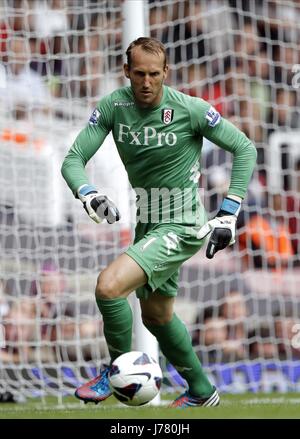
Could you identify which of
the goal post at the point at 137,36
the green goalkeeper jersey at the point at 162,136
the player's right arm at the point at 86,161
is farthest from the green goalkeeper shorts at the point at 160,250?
the goal post at the point at 137,36

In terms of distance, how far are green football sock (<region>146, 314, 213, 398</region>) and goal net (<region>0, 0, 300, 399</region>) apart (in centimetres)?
164

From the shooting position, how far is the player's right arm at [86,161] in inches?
205

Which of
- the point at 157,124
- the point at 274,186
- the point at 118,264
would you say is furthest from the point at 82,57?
the point at 118,264

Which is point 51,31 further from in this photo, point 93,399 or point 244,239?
point 93,399

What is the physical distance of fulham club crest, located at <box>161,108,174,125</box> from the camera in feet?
18.4

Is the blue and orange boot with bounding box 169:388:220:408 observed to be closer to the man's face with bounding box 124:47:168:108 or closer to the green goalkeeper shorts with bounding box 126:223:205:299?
the green goalkeeper shorts with bounding box 126:223:205:299

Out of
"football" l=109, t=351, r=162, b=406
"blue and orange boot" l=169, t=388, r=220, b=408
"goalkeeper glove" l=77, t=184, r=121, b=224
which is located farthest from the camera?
"blue and orange boot" l=169, t=388, r=220, b=408

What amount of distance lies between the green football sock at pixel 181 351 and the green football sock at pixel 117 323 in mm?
551

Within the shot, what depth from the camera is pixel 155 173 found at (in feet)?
18.7

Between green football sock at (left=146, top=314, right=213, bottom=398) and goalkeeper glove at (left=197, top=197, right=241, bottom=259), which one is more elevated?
goalkeeper glove at (left=197, top=197, right=241, bottom=259)

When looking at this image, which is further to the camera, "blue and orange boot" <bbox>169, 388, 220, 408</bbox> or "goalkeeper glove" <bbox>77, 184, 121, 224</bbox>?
"blue and orange boot" <bbox>169, 388, 220, 408</bbox>

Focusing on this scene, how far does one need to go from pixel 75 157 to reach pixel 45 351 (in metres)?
3.04

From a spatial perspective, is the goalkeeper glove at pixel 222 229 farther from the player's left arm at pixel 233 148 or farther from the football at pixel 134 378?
the football at pixel 134 378

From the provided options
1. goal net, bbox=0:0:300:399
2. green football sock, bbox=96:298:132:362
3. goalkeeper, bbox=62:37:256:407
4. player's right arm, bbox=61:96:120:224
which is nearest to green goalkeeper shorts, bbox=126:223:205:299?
goalkeeper, bbox=62:37:256:407
